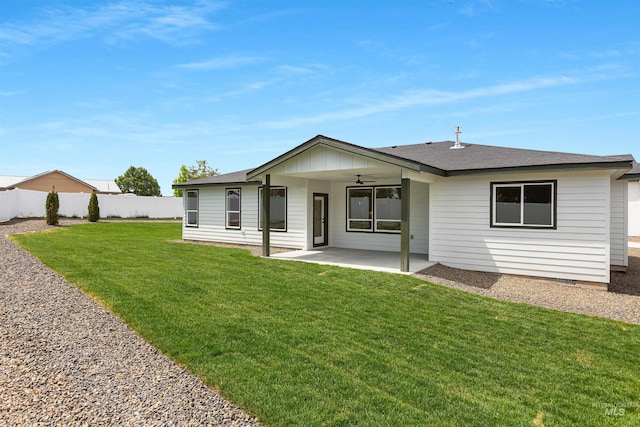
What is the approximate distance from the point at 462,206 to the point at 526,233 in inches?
67.6

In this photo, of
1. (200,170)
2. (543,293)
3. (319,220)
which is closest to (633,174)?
(543,293)

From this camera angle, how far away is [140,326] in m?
4.80

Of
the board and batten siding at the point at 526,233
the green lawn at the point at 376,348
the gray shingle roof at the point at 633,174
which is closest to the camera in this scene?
the green lawn at the point at 376,348

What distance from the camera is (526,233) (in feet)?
30.5

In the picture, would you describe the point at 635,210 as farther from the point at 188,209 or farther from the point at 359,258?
the point at 188,209

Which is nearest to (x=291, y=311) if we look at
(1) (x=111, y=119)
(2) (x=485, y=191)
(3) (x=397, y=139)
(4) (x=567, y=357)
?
(4) (x=567, y=357)

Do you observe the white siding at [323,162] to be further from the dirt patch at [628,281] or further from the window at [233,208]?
the dirt patch at [628,281]

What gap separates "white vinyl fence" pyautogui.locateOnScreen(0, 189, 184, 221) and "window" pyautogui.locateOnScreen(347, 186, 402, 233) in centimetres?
1933

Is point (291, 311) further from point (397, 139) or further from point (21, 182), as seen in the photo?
point (21, 182)

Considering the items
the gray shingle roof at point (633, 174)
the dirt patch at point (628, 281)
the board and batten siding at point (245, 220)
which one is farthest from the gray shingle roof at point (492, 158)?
the board and batten siding at point (245, 220)

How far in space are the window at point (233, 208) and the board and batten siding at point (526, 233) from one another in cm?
804

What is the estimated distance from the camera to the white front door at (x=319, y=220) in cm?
1358

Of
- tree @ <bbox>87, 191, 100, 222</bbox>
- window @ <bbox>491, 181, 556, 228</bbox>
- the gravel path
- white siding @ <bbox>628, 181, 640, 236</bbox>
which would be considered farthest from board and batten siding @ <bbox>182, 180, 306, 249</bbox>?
white siding @ <bbox>628, 181, 640, 236</bbox>

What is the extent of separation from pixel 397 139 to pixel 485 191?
32.0 feet
